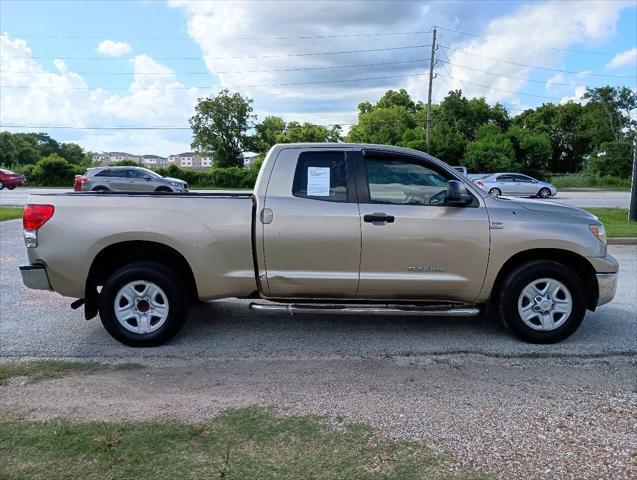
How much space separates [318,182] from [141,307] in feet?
6.58

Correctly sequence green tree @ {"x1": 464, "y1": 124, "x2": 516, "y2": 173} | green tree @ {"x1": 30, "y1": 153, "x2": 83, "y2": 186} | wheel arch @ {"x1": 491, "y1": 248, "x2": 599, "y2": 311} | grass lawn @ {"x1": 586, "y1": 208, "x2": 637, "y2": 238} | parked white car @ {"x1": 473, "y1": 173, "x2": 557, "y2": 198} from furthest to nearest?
green tree @ {"x1": 30, "y1": 153, "x2": 83, "y2": 186}, green tree @ {"x1": 464, "y1": 124, "x2": 516, "y2": 173}, parked white car @ {"x1": 473, "y1": 173, "x2": 557, "y2": 198}, grass lawn @ {"x1": 586, "y1": 208, "x2": 637, "y2": 238}, wheel arch @ {"x1": 491, "y1": 248, "x2": 599, "y2": 311}

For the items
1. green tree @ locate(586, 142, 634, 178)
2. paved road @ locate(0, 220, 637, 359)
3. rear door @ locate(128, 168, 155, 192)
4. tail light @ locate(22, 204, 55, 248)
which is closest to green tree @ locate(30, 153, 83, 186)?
rear door @ locate(128, 168, 155, 192)

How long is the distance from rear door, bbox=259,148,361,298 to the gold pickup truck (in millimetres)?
10

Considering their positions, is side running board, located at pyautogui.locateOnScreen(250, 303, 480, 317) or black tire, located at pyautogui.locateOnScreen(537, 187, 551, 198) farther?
black tire, located at pyautogui.locateOnScreen(537, 187, 551, 198)

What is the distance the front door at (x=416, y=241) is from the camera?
4711 mm

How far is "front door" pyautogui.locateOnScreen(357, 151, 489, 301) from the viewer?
4711mm

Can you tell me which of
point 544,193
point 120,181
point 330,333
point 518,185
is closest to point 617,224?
point 330,333

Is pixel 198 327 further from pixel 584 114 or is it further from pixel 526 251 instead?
pixel 584 114

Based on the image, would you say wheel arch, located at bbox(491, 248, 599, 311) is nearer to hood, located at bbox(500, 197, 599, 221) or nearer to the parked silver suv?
hood, located at bbox(500, 197, 599, 221)

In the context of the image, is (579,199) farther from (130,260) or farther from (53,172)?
(53,172)

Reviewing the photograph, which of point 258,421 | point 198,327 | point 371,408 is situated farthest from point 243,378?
point 198,327

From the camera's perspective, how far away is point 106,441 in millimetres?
3035

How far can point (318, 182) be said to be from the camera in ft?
15.8

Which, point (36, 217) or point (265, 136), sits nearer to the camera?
point (36, 217)
